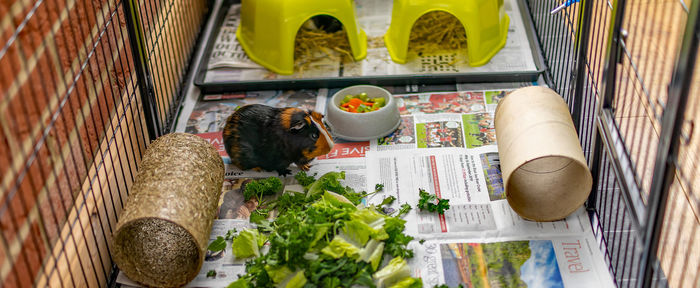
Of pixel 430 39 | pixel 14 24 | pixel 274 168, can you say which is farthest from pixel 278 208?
pixel 430 39

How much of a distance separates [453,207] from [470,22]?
109cm

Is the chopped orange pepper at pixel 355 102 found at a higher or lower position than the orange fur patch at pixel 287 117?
lower

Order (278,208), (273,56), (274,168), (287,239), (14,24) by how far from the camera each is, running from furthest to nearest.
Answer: (273,56) < (274,168) < (278,208) < (287,239) < (14,24)

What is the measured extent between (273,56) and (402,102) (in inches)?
27.4

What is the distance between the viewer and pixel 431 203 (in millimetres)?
2328

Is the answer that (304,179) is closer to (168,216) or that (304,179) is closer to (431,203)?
(431,203)

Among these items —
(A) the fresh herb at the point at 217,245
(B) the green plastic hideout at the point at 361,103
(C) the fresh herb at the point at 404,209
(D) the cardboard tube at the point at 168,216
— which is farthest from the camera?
(B) the green plastic hideout at the point at 361,103

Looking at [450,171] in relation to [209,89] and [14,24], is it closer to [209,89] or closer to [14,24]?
[209,89]

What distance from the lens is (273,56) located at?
3.24 meters

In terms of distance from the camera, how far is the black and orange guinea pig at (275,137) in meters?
2.46

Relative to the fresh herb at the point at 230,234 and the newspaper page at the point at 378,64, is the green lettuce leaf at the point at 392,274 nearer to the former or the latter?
the fresh herb at the point at 230,234

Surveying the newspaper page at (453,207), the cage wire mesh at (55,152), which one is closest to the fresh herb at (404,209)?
the newspaper page at (453,207)

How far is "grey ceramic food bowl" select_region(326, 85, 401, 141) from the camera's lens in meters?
2.71

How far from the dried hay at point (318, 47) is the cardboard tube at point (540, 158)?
1.21 meters
